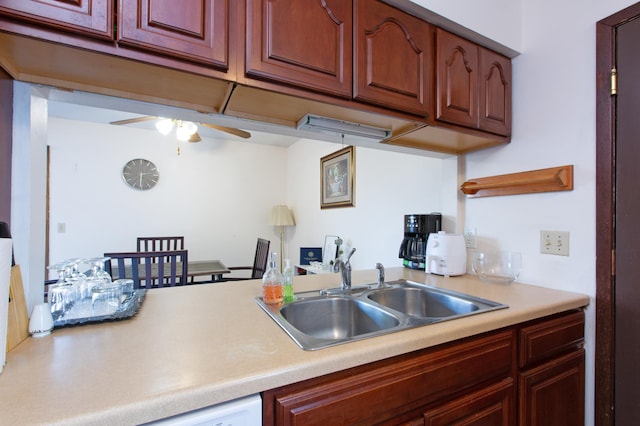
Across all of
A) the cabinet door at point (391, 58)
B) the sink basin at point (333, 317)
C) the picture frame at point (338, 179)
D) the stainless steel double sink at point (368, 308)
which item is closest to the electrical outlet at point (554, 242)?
the stainless steel double sink at point (368, 308)

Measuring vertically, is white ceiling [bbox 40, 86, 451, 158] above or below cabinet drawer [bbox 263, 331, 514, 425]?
above

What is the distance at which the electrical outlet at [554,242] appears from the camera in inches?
51.5

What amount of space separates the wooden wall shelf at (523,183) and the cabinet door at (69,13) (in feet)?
5.57

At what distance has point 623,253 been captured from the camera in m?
1.13

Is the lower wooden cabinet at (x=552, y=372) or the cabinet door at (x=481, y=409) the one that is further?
the lower wooden cabinet at (x=552, y=372)

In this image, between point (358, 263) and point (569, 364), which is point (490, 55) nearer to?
point (569, 364)

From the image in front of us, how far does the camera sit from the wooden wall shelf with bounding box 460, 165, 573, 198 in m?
1.29

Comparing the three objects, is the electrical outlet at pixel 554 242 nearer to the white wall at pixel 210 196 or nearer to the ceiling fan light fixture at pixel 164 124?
the white wall at pixel 210 196

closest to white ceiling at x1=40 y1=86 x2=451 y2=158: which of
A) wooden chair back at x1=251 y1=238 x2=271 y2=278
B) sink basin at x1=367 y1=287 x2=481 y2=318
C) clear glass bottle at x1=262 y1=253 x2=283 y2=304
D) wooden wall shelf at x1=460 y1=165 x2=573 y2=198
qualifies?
wooden wall shelf at x1=460 y1=165 x2=573 y2=198

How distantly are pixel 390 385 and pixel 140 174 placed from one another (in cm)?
410

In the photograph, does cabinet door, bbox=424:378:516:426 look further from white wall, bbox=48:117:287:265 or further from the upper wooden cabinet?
white wall, bbox=48:117:287:265

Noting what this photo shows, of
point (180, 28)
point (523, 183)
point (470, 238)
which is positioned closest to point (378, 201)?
point (470, 238)

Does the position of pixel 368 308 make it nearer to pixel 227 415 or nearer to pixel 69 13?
pixel 227 415

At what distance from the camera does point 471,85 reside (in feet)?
4.46
